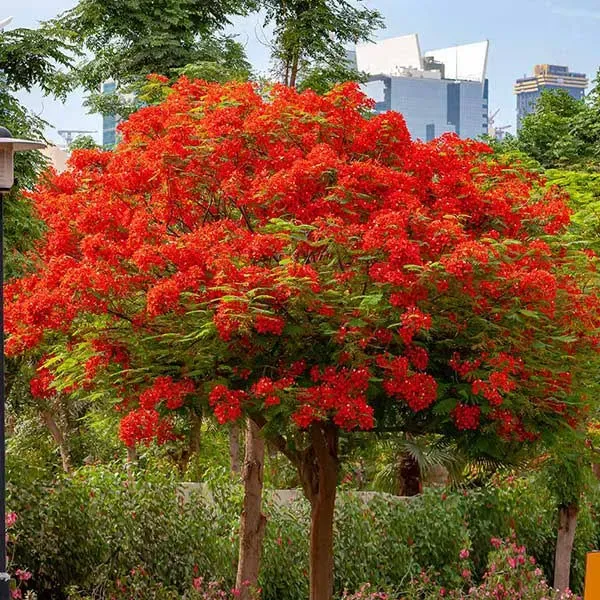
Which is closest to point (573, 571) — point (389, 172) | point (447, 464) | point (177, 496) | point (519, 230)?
point (447, 464)

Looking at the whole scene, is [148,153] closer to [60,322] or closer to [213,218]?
[213,218]

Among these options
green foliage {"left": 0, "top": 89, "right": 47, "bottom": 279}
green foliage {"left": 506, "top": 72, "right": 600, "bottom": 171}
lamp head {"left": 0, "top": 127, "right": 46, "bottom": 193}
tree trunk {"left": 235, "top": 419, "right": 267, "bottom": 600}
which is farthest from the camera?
green foliage {"left": 506, "top": 72, "right": 600, "bottom": 171}

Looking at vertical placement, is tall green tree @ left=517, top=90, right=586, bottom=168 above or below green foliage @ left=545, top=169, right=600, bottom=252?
above

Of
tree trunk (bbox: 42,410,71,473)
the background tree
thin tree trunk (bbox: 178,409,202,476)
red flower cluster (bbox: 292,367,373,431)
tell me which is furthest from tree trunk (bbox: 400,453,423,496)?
red flower cluster (bbox: 292,367,373,431)

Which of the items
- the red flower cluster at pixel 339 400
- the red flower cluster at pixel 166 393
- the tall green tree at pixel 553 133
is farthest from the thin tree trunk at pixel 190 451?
the tall green tree at pixel 553 133

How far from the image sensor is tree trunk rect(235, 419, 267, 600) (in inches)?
431

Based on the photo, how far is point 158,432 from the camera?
848 centimetres

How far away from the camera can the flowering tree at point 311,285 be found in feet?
26.7

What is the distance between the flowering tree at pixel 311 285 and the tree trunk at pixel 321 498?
0.9 inches

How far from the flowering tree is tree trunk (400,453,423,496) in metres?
5.51

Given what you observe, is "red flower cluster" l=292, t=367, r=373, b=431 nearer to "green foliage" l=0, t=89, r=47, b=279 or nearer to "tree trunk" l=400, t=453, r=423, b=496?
"green foliage" l=0, t=89, r=47, b=279

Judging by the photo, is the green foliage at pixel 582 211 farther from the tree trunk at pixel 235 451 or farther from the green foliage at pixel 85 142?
the green foliage at pixel 85 142

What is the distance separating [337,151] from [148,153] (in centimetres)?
149

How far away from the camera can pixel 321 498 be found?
32.8 feet
